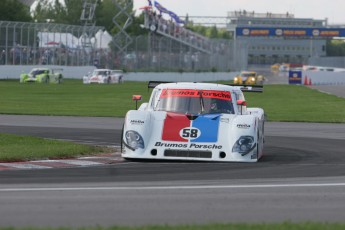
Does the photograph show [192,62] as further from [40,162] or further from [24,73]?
[40,162]

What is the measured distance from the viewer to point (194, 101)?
1869cm

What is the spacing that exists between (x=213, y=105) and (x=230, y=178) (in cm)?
417

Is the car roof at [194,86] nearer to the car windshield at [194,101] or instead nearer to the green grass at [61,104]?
the car windshield at [194,101]

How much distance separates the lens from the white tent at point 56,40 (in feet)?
252

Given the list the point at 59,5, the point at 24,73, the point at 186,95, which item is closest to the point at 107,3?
the point at 59,5

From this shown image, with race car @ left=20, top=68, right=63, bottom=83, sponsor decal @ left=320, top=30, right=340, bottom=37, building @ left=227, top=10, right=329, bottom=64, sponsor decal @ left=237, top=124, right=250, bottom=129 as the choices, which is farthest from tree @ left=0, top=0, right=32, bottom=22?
building @ left=227, top=10, right=329, bottom=64

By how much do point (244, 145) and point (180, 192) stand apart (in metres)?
4.83

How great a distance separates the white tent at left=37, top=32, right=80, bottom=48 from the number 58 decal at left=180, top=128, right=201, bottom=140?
2319 inches

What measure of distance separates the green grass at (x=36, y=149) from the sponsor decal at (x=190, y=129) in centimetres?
181

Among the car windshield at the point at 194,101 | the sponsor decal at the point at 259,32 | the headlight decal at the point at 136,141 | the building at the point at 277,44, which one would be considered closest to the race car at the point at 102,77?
the car windshield at the point at 194,101

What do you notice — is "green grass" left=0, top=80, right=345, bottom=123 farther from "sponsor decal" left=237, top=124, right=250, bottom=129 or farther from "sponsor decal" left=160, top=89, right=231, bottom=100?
"sponsor decal" left=237, top=124, right=250, bottom=129

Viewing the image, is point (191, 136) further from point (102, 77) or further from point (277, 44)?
point (277, 44)

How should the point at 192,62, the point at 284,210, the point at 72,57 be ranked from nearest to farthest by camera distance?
1. the point at 284,210
2. the point at 72,57
3. the point at 192,62

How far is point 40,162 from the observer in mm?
16938
